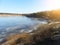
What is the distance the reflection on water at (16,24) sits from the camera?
4.86 ft

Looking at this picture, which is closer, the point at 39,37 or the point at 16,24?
the point at 39,37

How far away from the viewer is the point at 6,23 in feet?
4.98

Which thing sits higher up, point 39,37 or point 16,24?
point 16,24

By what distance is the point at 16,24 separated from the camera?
152cm

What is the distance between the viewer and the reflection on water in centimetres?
148

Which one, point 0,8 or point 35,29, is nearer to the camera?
point 35,29

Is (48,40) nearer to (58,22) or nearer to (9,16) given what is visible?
(58,22)

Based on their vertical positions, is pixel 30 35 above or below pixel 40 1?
below

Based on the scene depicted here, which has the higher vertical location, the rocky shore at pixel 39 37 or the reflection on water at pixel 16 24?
the reflection on water at pixel 16 24

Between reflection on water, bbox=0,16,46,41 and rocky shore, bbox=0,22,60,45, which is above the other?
reflection on water, bbox=0,16,46,41

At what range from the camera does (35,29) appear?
149cm

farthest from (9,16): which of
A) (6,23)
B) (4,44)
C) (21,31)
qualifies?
(4,44)

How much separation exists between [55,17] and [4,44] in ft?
2.29

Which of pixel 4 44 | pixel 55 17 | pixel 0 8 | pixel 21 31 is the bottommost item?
pixel 4 44
